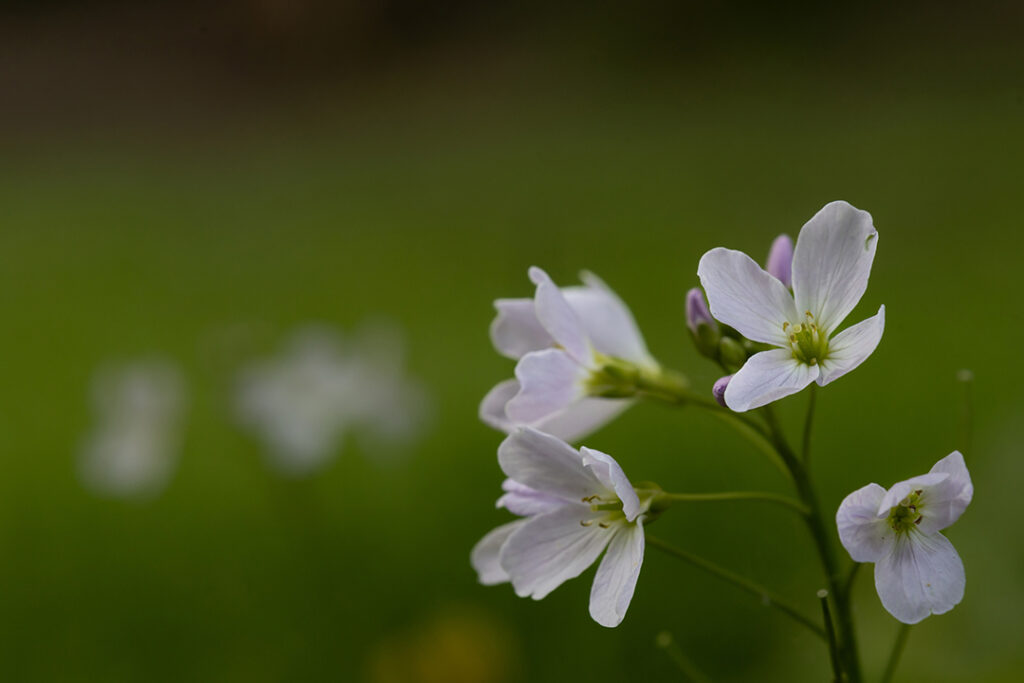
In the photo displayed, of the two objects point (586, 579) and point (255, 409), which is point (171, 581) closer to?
point (255, 409)

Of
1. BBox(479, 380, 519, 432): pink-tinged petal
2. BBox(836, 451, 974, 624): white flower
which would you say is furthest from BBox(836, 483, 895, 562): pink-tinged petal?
BBox(479, 380, 519, 432): pink-tinged petal

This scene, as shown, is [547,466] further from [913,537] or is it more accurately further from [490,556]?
[913,537]

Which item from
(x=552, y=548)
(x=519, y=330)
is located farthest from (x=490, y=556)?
(x=519, y=330)

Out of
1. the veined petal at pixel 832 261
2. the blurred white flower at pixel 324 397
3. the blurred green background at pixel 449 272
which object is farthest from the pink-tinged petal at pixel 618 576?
the blurred white flower at pixel 324 397

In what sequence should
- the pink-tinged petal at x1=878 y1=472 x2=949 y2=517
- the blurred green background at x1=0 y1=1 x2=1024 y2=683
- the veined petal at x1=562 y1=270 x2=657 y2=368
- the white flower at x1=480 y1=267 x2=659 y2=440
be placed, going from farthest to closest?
1. the blurred green background at x1=0 y1=1 x2=1024 y2=683
2. the veined petal at x1=562 y1=270 x2=657 y2=368
3. the white flower at x1=480 y1=267 x2=659 y2=440
4. the pink-tinged petal at x1=878 y1=472 x2=949 y2=517

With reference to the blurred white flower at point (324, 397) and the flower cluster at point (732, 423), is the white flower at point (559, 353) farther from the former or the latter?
the blurred white flower at point (324, 397)

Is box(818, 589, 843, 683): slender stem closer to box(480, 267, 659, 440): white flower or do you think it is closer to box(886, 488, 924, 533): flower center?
box(886, 488, 924, 533): flower center
